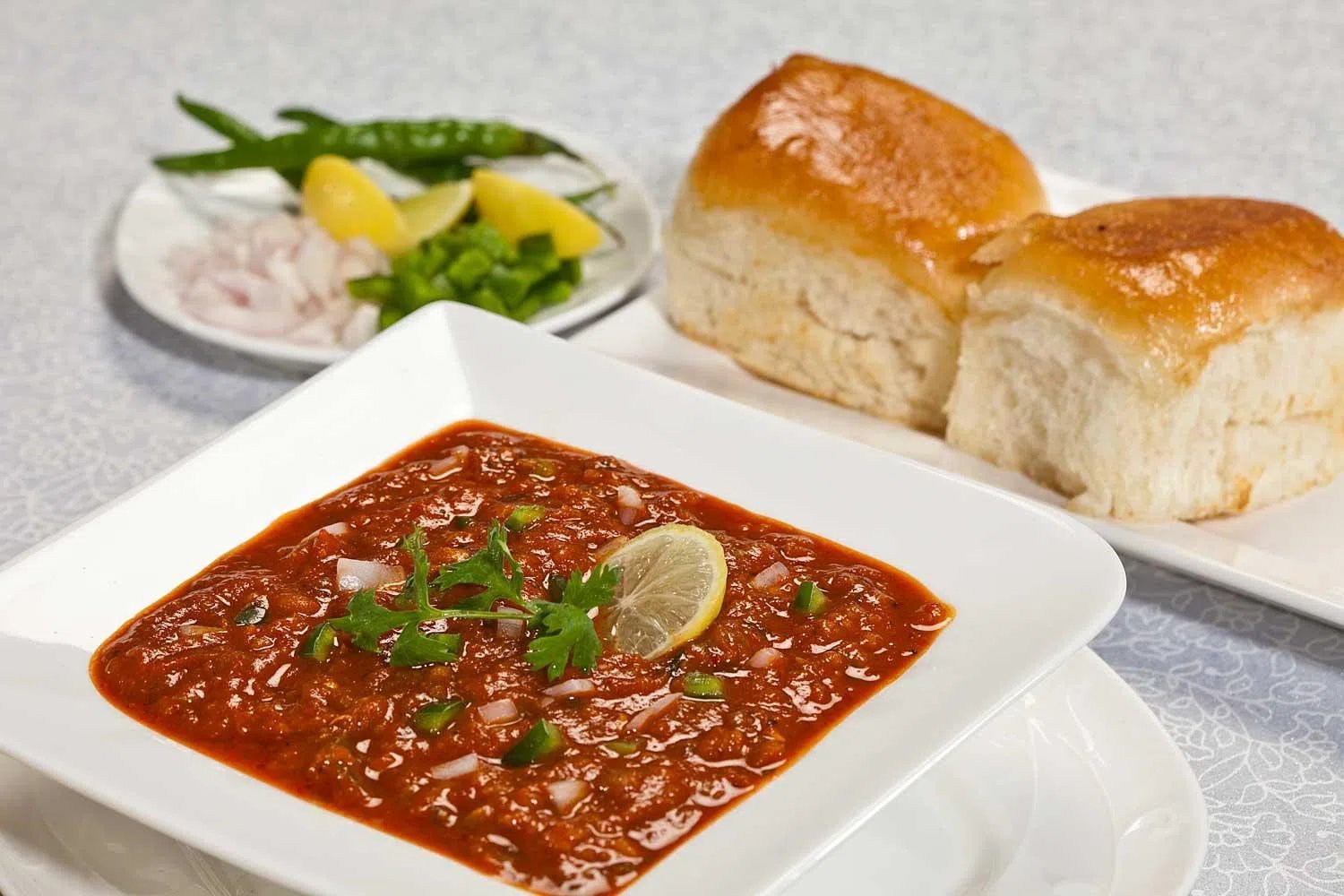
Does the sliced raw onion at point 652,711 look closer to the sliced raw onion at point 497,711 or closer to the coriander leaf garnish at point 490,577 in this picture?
the sliced raw onion at point 497,711

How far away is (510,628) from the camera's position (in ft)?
10.1

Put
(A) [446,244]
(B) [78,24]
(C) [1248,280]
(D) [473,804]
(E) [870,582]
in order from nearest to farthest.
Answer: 1. (D) [473,804]
2. (E) [870,582]
3. (C) [1248,280]
4. (A) [446,244]
5. (B) [78,24]

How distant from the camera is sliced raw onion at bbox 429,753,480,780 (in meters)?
2.77

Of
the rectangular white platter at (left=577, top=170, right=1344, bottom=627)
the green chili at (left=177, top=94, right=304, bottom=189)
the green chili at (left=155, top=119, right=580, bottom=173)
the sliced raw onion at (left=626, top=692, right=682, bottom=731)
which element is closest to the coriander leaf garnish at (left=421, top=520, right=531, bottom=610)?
the sliced raw onion at (left=626, top=692, right=682, bottom=731)

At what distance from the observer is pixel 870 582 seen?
3322mm

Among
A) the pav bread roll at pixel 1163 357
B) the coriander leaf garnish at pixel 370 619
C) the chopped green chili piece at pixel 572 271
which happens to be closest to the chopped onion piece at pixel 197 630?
the coriander leaf garnish at pixel 370 619

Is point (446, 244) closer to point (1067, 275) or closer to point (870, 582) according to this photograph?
point (1067, 275)

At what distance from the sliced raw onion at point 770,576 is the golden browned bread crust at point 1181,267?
4.18 ft

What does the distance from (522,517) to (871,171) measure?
186 centimetres

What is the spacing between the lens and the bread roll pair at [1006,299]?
13.4 ft

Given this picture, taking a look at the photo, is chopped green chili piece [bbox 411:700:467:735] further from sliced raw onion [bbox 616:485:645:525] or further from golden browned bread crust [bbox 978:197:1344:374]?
golden browned bread crust [bbox 978:197:1344:374]

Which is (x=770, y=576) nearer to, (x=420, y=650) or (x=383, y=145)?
(x=420, y=650)

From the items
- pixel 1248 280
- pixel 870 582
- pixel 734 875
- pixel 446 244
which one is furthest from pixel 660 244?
pixel 734 875

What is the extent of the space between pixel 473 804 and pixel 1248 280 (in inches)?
98.6
